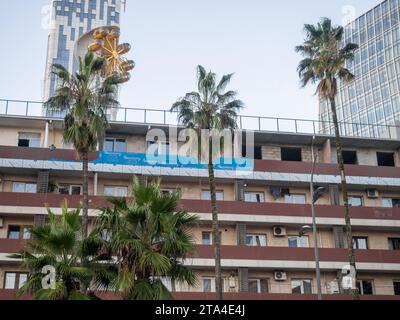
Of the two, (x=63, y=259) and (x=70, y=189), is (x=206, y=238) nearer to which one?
(x=70, y=189)

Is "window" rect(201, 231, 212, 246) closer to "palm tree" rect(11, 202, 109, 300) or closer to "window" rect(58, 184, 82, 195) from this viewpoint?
"window" rect(58, 184, 82, 195)

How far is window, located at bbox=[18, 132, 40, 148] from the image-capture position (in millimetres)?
41438

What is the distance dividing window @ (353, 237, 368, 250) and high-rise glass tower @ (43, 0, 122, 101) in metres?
117

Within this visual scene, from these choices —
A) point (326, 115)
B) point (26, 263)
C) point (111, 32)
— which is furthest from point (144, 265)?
point (326, 115)

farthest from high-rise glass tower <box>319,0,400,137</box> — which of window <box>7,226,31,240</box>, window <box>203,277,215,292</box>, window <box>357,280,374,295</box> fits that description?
window <box>7,226,31,240</box>

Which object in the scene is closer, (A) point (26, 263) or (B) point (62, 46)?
(A) point (26, 263)

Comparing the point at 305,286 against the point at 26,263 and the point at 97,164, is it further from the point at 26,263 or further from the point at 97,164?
the point at 26,263

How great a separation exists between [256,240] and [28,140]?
653 inches


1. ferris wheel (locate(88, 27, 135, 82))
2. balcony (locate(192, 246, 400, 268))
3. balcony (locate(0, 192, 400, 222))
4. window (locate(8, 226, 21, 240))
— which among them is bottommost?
balcony (locate(192, 246, 400, 268))

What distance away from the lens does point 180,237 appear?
20.2m

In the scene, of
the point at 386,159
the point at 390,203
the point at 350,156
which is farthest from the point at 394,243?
the point at 350,156

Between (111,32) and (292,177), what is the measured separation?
22361 mm

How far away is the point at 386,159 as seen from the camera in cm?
4669
